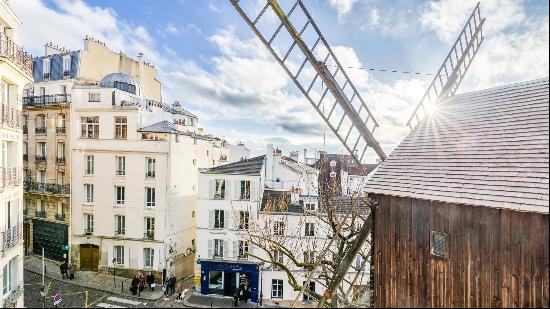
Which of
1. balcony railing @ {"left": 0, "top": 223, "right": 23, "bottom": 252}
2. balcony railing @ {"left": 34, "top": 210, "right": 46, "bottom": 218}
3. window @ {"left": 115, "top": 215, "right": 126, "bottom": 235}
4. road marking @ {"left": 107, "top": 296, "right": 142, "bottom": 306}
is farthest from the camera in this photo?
balcony railing @ {"left": 34, "top": 210, "right": 46, "bottom": 218}

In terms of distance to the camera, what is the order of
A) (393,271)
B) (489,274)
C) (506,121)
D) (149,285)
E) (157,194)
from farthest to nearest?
1. (157,194)
2. (149,285)
3. (393,271)
4. (506,121)
5. (489,274)

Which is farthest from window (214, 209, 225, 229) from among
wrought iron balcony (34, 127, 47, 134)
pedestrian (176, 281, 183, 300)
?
wrought iron balcony (34, 127, 47, 134)

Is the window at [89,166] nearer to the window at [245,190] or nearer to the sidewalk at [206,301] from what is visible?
the window at [245,190]

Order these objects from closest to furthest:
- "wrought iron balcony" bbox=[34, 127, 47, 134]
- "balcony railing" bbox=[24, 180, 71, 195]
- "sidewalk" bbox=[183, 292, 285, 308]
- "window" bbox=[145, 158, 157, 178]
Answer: "sidewalk" bbox=[183, 292, 285, 308]
"window" bbox=[145, 158, 157, 178]
"balcony railing" bbox=[24, 180, 71, 195]
"wrought iron balcony" bbox=[34, 127, 47, 134]

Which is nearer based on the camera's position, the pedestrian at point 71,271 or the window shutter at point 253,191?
the window shutter at point 253,191

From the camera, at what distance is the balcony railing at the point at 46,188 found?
33412mm

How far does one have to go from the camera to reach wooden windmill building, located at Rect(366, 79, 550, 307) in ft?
30.2

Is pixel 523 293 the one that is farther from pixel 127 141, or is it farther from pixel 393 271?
Answer: pixel 127 141

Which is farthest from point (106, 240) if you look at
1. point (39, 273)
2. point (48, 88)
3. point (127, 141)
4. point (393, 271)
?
point (393, 271)

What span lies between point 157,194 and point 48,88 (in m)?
17.9

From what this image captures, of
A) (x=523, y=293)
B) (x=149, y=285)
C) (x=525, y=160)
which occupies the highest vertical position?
(x=525, y=160)

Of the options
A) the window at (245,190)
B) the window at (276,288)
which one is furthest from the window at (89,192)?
the window at (276,288)

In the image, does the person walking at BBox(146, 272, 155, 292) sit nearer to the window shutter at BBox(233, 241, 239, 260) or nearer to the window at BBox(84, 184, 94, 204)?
the window shutter at BBox(233, 241, 239, 260)

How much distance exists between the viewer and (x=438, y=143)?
12969mm
